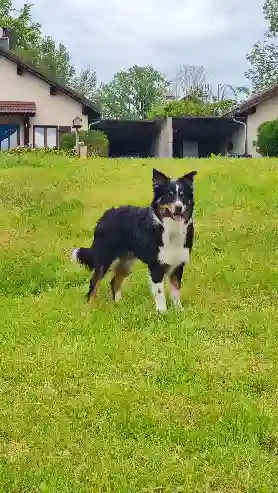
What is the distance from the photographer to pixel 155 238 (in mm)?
8438

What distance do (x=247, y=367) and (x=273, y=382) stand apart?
464 millimetres

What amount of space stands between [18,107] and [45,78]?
2.12 m

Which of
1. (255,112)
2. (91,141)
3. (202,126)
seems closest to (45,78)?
(91,141)

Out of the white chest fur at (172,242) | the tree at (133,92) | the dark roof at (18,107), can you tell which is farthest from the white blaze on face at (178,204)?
the tree at (133,92)

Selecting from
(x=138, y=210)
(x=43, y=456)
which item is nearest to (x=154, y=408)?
(x=43, y=456)

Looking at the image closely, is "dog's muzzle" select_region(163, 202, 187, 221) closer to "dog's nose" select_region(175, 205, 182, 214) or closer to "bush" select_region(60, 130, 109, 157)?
"dog's nose" select_region(175, 205, 182, 214)

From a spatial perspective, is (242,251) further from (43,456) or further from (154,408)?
(43,456)

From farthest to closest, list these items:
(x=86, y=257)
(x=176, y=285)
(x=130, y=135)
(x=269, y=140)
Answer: (x=130, y=135), (x=269, y=140), (x=86, y=257), (x=176, y=285)

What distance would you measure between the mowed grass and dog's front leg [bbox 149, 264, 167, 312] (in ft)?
0.42

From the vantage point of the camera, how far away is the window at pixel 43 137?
127ft

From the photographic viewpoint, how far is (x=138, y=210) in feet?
29.2

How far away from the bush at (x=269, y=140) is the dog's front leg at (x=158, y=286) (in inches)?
962

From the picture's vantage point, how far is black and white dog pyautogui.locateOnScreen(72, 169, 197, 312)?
26.8ft

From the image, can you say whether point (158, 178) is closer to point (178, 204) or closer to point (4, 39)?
point (178, 204)
